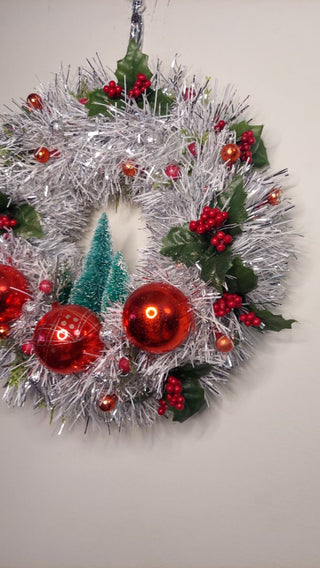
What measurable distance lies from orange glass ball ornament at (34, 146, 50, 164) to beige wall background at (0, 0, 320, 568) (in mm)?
298

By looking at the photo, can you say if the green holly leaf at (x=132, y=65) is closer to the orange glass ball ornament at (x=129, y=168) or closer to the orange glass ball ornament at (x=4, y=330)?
the orange glass ball ornament at (x=129, y=168)

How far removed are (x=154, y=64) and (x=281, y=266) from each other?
1.80 feet

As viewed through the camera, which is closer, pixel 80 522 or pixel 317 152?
pixel 317 152

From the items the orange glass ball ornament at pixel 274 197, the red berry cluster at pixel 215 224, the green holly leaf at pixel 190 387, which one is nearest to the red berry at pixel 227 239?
the red berry cluster at pixel 215 224

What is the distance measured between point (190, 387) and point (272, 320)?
0.19 meters

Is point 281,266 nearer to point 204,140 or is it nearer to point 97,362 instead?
point 204,140

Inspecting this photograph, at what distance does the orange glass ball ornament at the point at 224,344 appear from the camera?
2.29 feet

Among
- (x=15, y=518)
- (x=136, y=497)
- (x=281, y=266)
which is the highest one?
(x=281, y=266)

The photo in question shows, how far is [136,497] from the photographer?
0.88m

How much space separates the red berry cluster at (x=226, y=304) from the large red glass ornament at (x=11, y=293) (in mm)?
387

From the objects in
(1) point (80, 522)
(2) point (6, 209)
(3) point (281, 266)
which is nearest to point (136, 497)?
(1) point (80, 522)

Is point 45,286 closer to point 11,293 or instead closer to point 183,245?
point 11,293

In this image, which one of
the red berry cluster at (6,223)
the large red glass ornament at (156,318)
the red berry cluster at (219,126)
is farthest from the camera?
the red berry cluster at (6,223)

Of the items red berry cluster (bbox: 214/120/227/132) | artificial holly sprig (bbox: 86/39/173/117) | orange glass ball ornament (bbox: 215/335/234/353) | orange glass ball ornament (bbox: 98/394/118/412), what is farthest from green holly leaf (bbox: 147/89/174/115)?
orange glass ball ornament (bbox: 98/394/118/412)
